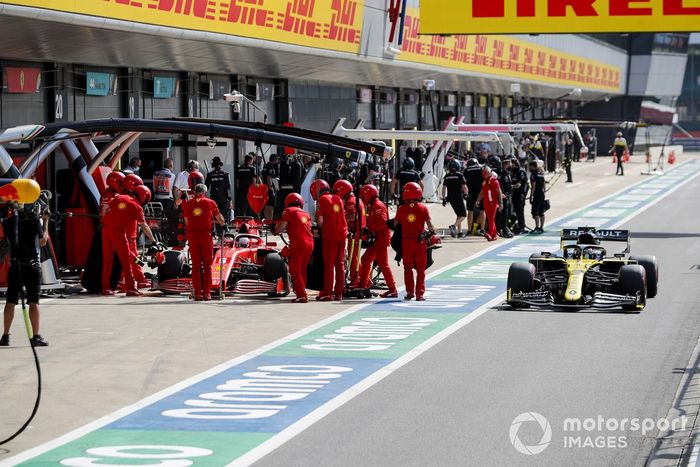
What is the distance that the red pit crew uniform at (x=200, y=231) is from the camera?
1767 centimetres

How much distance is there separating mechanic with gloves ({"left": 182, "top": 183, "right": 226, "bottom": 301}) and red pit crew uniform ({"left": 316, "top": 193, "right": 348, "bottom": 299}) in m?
1.36

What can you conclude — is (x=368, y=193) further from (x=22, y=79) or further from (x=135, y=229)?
(x=22, y=79)

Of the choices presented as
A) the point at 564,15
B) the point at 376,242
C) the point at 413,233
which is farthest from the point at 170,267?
the point at 564,15

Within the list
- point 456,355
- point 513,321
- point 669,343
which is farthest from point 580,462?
point 513,321

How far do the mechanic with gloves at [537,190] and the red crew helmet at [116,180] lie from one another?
38.7 ft

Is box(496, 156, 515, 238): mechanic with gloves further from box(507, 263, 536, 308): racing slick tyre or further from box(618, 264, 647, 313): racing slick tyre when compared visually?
box(618, 264, 647, 313): racing slick tyre

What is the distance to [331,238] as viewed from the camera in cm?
1788

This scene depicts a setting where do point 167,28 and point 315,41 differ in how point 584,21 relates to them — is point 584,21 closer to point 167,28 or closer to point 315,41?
point 315,41

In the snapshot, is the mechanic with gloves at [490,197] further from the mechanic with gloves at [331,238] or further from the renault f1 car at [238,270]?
the mechanic with gloves at [331,238]

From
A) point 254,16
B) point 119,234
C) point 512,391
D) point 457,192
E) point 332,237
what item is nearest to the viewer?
point 512,391

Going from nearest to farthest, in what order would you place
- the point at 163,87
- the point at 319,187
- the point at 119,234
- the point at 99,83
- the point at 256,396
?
the point at 256,396
the point at 319,187
the point at 119,234
the point at 99,83
the point at 163,87

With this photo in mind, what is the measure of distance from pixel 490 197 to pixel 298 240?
10.2 metres

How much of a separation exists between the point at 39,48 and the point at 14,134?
577 cm

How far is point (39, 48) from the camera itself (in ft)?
76.4
